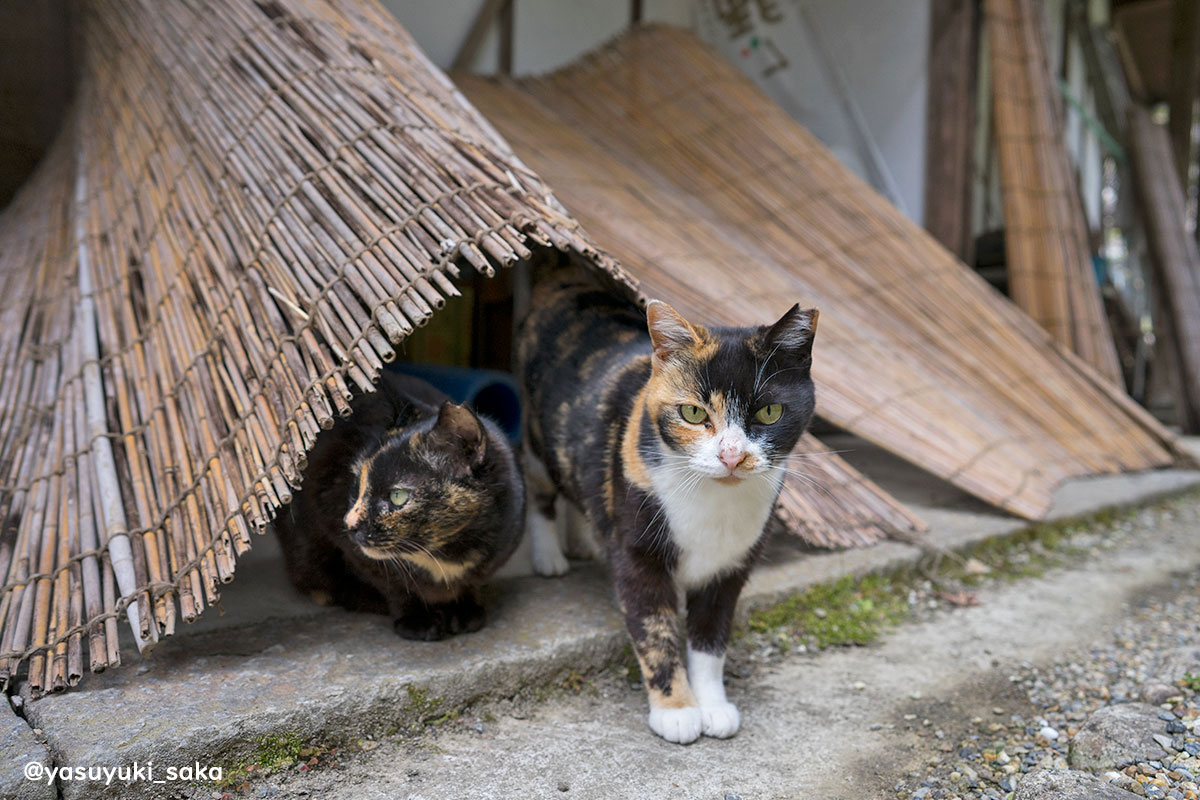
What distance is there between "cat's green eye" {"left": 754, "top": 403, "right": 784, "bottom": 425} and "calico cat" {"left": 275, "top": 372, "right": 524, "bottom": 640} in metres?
0.64

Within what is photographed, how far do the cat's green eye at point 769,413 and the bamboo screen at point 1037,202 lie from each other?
3022 millimetres

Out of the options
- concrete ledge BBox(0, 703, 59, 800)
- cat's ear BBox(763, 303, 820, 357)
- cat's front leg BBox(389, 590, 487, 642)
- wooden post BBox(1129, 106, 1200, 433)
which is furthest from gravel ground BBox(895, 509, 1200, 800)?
wooden post BBox(1129, 106, 1200, 433)

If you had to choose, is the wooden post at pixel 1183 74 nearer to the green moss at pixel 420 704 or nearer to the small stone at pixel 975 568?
the small stone at pixel 975 568

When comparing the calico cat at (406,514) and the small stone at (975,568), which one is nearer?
the calico cat at (406,514)

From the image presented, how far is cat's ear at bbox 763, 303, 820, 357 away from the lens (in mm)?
1674

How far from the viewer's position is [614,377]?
6.98 feet

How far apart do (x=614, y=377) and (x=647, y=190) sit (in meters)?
2.04

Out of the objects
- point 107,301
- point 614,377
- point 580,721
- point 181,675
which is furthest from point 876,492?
point 107,301

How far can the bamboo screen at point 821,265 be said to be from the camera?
325 centimetres

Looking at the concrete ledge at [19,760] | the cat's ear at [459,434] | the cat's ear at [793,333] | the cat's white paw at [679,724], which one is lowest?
the cat's white paw at [679,724]

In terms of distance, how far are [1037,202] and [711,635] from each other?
3.33 m

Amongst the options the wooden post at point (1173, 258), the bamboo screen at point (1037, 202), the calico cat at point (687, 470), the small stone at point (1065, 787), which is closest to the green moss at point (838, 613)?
the calico cat at point (687, 470)

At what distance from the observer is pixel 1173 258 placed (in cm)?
528

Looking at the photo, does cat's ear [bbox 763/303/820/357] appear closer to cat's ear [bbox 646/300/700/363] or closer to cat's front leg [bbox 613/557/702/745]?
cat's ear [bbox 646/300/700/363]
